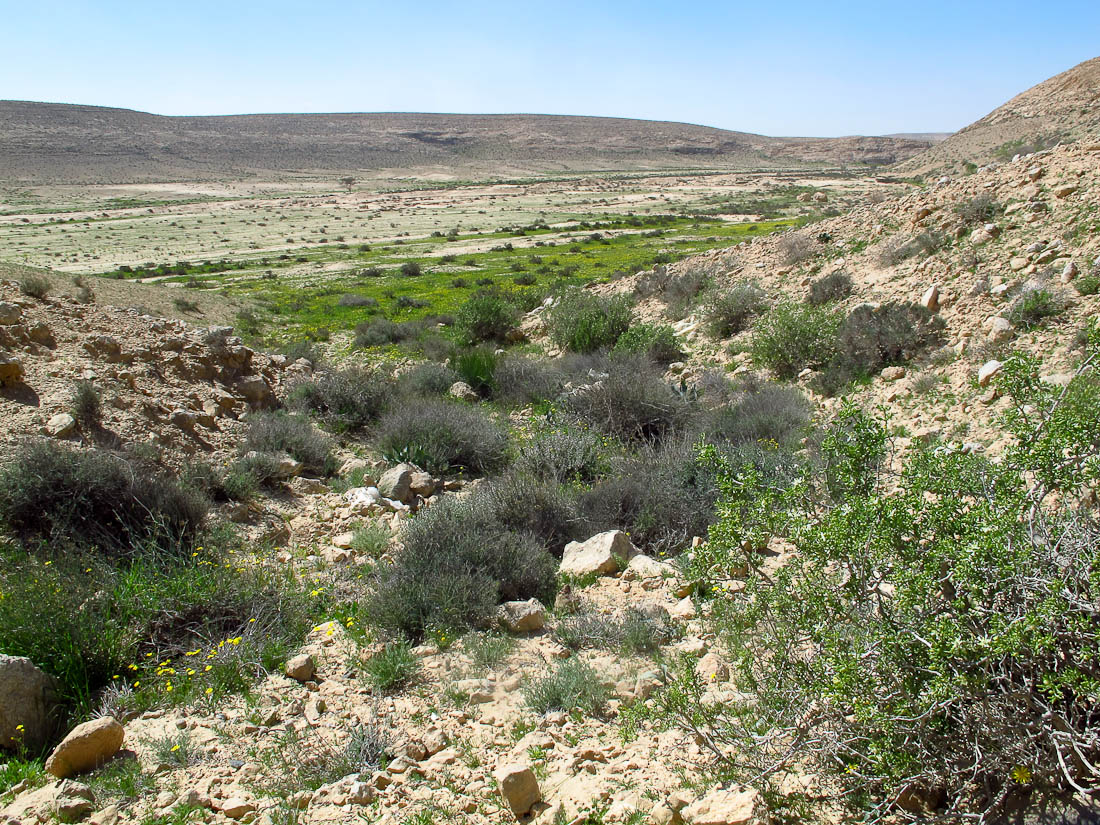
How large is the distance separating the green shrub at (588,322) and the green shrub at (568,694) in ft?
32.0

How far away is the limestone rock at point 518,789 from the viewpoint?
304 centimetres

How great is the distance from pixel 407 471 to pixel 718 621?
13.3ft

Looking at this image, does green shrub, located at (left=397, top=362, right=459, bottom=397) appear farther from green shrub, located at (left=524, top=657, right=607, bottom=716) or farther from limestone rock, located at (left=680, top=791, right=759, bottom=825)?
limestone rock, located at (left=680, top=791, right=759, bottom=825)

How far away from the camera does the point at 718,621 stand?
4.54 m

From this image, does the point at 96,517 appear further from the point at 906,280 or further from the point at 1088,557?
the point at 906,280

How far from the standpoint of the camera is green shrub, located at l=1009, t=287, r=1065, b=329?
8297mm

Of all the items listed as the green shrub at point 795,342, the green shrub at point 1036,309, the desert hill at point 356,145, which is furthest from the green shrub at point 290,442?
the desert hill at point 356,145

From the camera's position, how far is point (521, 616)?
4785 millimetres

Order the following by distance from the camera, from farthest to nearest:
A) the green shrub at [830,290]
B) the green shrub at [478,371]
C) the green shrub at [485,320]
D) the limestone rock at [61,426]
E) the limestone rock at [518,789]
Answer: the green shrub at [485,320] < the green shrub at [830,290] < the green shrub at [478,371] < the limestone rock at [61,426] < the limestone rock at [518,789]

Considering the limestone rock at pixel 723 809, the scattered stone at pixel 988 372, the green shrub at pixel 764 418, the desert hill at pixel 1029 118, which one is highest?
the desert hill at pixel 1029 118

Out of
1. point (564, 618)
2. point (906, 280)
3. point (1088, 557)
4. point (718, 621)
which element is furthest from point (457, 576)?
point (906, 280)

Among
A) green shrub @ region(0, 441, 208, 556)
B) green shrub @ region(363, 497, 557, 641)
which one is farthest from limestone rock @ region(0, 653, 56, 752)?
green shrub @ region(363, 497, 557, 641)

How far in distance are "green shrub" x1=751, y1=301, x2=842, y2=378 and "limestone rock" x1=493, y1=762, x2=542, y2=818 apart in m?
8.59

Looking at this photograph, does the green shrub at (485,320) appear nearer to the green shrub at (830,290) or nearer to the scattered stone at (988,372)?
the green shrub at (830,290)
